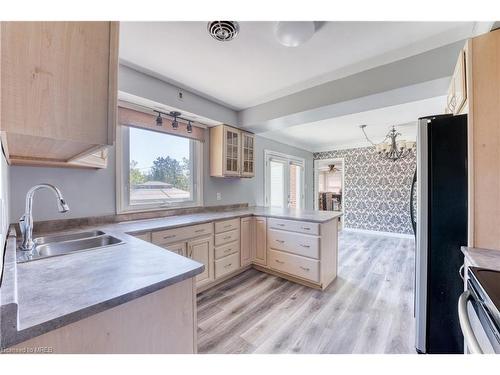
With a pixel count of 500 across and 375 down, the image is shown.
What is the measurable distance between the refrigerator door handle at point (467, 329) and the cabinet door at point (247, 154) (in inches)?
112

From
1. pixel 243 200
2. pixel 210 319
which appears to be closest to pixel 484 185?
pixel 210 319

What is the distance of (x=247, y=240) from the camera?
9.91 ft

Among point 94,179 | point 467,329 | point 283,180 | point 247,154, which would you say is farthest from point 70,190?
point 283,180

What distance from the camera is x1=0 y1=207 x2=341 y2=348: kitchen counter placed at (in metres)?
0.61

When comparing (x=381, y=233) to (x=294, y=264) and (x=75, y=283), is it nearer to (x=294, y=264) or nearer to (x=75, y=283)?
(x=294, y=264)

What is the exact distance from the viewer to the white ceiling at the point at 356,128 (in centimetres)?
321

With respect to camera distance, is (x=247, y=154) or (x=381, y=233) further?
(x=381, y=233)

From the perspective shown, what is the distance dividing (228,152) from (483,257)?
2.75 meters

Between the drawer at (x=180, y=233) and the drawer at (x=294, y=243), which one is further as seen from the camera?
the drawer at (x=294, y=243)

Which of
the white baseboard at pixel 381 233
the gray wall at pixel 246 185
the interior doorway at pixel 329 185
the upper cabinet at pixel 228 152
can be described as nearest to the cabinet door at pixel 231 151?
the upper cabinet at pixel 228 152

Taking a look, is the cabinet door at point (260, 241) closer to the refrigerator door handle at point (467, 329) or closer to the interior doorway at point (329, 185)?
the refrigerator door handle at point (467, 329)

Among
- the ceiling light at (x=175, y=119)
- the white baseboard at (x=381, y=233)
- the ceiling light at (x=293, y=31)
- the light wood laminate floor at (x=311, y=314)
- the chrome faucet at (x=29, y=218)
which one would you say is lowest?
the light wood laminate floor at (x=311, y=314)

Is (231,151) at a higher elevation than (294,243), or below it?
higher
